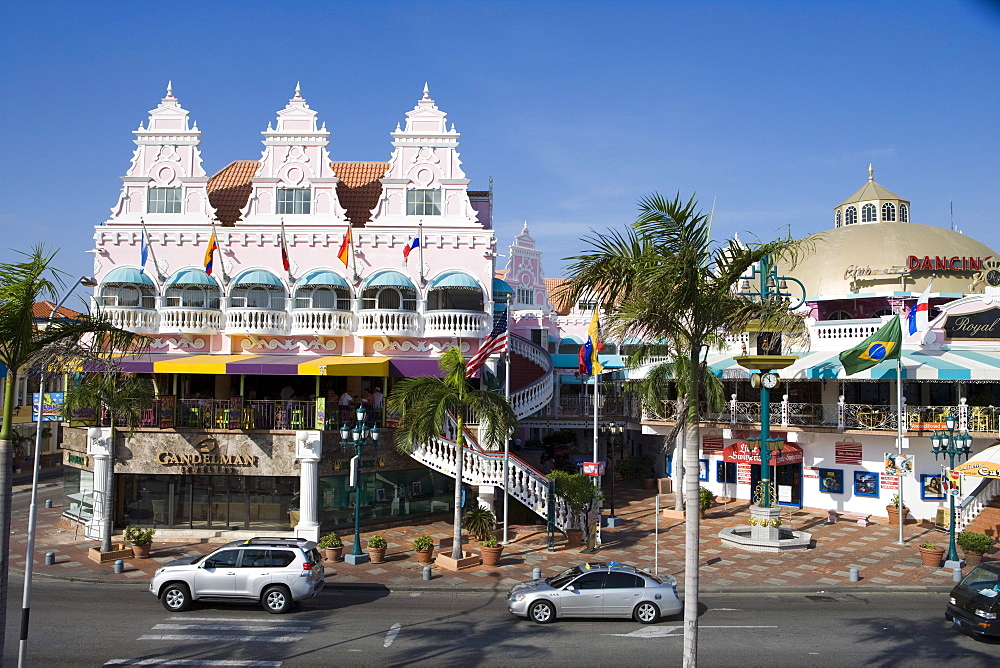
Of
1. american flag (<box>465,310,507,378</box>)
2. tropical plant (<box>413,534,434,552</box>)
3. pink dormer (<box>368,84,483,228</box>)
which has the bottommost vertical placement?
tropical plant (<box>413,534,434,552</box>)

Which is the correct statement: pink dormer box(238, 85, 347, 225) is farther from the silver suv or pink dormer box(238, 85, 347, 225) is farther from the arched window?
the arched window

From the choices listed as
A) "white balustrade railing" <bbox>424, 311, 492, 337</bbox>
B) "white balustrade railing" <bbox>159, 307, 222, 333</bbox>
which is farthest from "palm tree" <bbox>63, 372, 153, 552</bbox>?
"white balustrade railing" <bbox>424, 311, 492, 337</bbox>

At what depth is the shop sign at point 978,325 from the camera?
34.3m

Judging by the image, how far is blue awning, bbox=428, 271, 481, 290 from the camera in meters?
31.0

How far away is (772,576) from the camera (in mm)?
23141

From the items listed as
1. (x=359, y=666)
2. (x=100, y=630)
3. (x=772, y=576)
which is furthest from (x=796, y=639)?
(x=100, y=630)

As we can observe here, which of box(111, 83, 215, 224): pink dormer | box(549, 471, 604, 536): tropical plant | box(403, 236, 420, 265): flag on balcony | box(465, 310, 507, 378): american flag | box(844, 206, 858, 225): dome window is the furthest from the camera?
box(844, 206, 858, 225): dome window

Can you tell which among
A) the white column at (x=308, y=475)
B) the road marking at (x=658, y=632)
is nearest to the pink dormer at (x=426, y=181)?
the white column at (x=308, y=475)

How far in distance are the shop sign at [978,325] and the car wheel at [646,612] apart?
23244 mm

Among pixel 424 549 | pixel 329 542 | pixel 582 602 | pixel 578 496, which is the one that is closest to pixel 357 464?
pixel 329 542

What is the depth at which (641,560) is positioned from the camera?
80.6 ft

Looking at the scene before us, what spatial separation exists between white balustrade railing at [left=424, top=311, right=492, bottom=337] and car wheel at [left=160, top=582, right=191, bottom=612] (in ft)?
46.4

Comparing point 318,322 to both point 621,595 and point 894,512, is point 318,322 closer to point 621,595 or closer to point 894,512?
point 621,595

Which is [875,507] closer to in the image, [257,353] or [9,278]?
[257,353]
